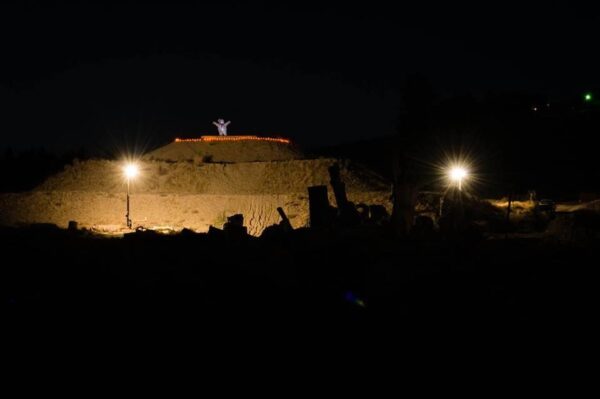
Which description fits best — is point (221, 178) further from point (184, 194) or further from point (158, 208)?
point (158, 208)

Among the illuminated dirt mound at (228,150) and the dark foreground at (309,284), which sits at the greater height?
the illuminated dirt mound at (228,150)

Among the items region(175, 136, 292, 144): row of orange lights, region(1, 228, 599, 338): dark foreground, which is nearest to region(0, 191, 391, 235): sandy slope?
region(175, 136, 292, 144): row of orange lights

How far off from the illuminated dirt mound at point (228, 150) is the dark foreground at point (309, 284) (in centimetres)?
2518

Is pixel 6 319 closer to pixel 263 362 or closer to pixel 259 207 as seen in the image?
pixel 263 362

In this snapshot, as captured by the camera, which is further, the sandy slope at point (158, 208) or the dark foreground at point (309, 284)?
the sandy slope at point (158, 208)

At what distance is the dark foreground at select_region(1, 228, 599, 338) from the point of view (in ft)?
29.4

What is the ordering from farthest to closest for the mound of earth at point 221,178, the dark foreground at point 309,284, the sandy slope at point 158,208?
the mound of earth at point 221,178
the sandy slope at point 158,208
the dark foreground at point 309,284

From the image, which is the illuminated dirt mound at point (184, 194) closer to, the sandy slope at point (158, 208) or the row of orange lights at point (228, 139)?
the sandy slope at point (158, 208)

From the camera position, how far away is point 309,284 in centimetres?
1073

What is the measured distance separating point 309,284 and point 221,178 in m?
24.4

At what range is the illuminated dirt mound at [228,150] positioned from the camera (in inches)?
1572

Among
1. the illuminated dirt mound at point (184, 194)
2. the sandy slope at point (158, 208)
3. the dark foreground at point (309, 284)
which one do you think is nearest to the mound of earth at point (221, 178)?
the illuminated dirt mound at point (184, 194)

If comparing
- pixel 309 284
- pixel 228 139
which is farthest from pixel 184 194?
pixel 309 284

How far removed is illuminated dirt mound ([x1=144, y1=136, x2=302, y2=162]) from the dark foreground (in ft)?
82.6
